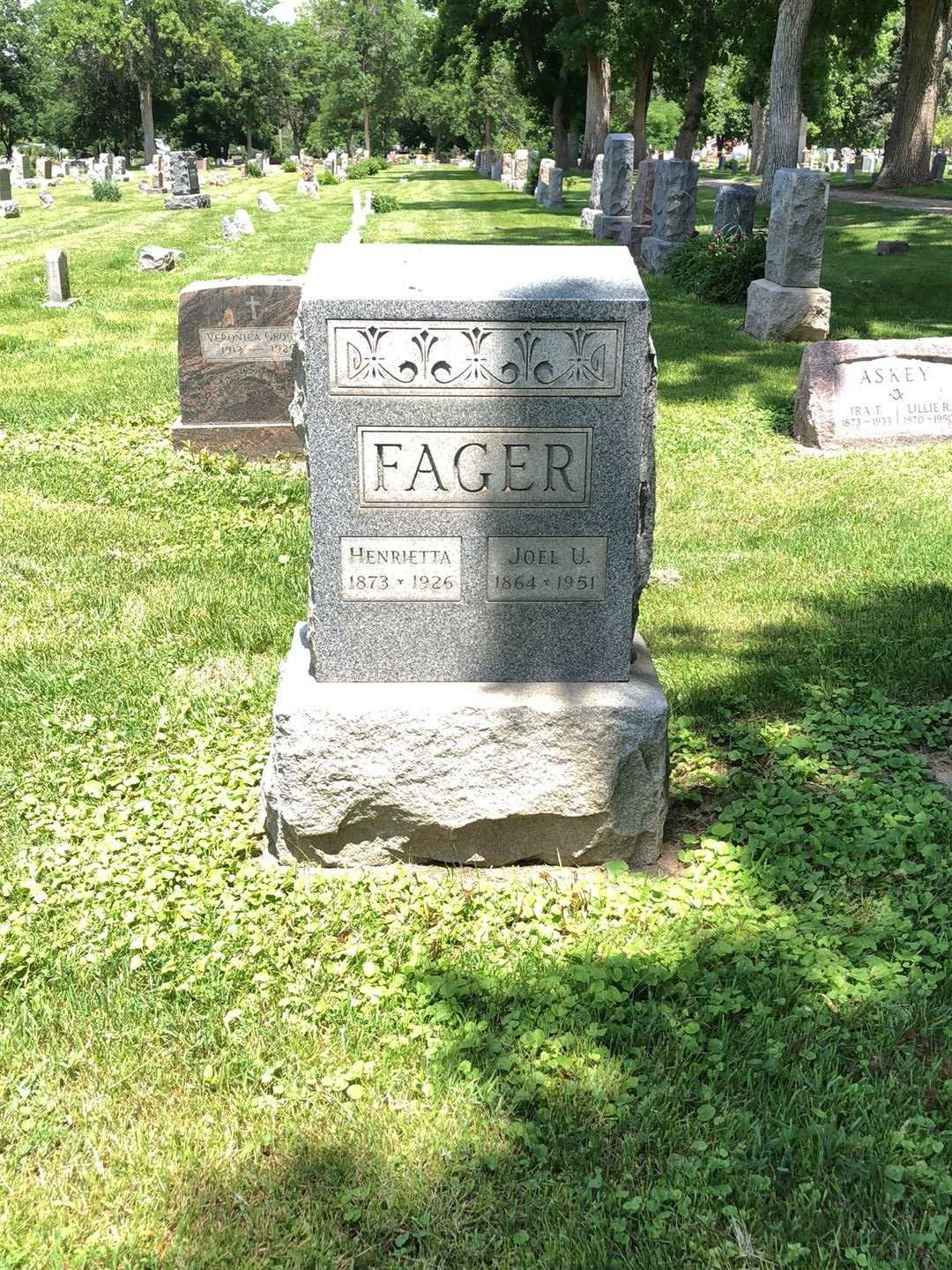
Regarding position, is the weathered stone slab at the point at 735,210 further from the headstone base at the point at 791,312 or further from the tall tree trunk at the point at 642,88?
the tall tree trunk at the point at 642,88

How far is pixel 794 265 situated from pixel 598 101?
86.1ft

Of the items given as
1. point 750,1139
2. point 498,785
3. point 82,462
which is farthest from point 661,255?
point 750,1139

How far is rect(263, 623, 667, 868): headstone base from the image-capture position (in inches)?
143

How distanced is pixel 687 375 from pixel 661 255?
7.03 meters

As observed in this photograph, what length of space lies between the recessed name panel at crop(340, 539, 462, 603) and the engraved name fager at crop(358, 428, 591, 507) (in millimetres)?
130

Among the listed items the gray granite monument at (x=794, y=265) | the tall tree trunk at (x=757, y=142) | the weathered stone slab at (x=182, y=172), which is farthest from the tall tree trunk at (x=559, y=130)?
the gray granite monument at (x=794, y=265)

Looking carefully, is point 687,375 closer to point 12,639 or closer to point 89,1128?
point 12,639

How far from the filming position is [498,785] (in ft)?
12.2

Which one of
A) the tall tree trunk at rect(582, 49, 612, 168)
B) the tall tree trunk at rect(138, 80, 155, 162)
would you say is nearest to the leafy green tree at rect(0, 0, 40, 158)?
the tall tree trunk at rect(138, 80, 155, 162)

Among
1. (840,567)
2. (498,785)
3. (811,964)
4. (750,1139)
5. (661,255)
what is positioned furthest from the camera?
(661,255)

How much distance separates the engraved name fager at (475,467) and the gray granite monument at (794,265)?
9984 millimetres

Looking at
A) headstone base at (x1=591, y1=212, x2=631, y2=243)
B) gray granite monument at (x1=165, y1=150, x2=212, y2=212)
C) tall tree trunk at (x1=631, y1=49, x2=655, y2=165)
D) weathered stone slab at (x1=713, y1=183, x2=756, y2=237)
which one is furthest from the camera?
tall tree trunk at (x1=631, y1=49, x2=655, y2=165)

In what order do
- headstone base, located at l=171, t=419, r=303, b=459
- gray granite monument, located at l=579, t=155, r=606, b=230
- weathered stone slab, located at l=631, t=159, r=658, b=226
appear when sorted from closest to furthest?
1. headstone base, located at l=171, t=419, r=303, b=459
2. weathered stone slab, located at l=631, t=159, r=658, b=226
3. gray granite monument, located at l=579, t=155, r=606, b=230

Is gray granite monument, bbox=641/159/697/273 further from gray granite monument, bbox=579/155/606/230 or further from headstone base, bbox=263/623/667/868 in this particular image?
headstone base, bbox=263/623/667/868
